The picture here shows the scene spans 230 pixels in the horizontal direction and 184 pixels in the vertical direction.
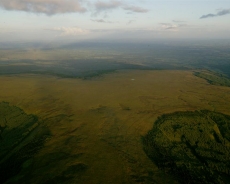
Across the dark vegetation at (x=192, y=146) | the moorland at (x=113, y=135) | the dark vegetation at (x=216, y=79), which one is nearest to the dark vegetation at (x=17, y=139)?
the moorland at (x=113, y=135)

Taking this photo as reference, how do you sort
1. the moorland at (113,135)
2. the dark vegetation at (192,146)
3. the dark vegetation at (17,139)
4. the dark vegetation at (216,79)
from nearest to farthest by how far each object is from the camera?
the moorland at (113,135)
the dark vegetation at (192,146)
the dark vegetation at (17,139)
the dark vegetation at (216,79)

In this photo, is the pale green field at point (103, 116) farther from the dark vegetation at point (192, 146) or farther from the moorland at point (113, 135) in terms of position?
the dark vegetation at point (192, 146)

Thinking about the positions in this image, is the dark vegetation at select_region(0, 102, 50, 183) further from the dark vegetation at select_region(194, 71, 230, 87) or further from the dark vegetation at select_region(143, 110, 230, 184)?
the dark vegetation at select_region(194, 71, 230, 87)

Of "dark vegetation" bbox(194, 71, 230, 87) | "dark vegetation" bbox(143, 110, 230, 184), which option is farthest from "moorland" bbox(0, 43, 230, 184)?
"dark vegetation" bbox(194, 71, 230, 87)

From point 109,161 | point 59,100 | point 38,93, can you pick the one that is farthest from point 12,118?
point 109,161

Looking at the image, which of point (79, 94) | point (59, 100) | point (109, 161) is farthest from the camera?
point (79, 94)

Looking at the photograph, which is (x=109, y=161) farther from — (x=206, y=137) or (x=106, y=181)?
(x=206, y=137)
